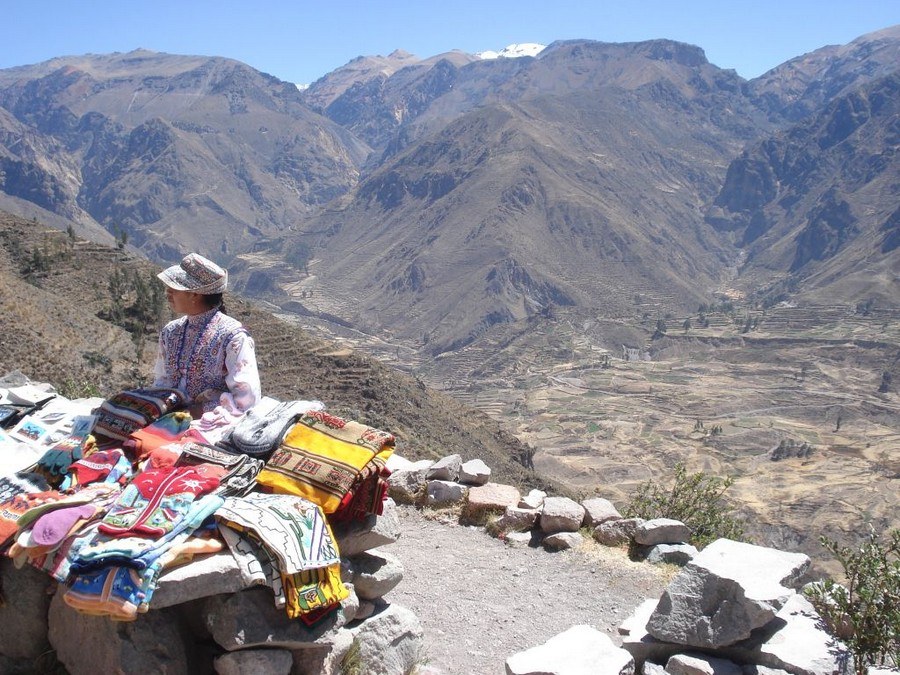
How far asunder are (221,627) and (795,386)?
10112cm

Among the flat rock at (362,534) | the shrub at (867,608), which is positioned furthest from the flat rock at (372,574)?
the shrub at (867,608)

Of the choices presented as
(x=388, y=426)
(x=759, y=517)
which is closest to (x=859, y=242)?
(x=759, y=517)

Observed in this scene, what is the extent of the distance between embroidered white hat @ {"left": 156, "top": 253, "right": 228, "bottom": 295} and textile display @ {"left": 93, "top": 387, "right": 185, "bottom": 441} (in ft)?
2.58

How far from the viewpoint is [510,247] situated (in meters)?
151

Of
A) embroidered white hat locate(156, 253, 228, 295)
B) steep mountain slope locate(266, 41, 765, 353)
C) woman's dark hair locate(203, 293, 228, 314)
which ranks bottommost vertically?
woman's dark hair locate(203, 293, 228, 314)

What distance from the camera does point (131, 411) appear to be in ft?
16.5

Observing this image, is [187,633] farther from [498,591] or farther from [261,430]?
[498,591]

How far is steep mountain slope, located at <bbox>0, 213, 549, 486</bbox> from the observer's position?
24844 mm

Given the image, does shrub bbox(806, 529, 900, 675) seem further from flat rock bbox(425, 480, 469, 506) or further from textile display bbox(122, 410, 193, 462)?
textile display bbox(122, 410, 193, 462)

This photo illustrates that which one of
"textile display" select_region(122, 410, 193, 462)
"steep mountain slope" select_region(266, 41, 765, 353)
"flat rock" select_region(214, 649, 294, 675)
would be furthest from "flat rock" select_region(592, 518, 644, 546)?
"steep mountain slope" select_region(266, 41, 765, 353)

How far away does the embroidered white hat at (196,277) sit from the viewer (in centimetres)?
535

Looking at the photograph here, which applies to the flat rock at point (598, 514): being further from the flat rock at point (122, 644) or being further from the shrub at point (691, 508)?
the flat rock at point (122, 644)

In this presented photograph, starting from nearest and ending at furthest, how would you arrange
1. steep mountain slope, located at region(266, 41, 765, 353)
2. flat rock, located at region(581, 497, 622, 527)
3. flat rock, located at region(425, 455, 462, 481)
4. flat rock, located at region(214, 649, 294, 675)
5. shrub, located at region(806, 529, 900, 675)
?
flat rock, located at region(214, 649, 294, 675), shrub, located at region(806, 529, 900, 675), flat rock, located at region(581, 497, 622, 527), flat rock, located at region(425, 455, 462, 481), steep mountain slope, located at region(266, 41, 765, 353)

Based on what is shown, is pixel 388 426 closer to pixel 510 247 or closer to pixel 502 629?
pixel 502 629
